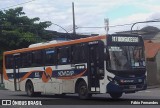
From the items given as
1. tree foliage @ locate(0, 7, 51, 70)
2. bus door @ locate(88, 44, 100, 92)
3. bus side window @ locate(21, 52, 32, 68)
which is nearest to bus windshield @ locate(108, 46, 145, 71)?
bus door @ locate(88, 44, 100, 92)

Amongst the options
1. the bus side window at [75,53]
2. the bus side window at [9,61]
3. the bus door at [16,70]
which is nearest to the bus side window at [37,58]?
the bus door at [16,70]

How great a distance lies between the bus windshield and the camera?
1869 centimetres

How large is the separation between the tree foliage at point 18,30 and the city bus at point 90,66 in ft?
71.8

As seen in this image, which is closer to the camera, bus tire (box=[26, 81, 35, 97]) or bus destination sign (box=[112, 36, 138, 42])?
bus destination sign (box=[112, 36, 138, 42])

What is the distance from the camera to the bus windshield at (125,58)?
18.7 metres

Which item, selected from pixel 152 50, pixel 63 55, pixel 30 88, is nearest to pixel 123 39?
pixel 63 55

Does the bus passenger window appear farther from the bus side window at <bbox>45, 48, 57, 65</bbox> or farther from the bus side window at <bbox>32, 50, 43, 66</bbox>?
the bus side window at <bbox>32, 50, 43, 66</bbox>

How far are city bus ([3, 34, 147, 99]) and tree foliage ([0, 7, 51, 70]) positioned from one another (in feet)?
71.8

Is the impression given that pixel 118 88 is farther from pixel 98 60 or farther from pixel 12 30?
pixel 12 30

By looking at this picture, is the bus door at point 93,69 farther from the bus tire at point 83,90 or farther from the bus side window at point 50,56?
the bus side window at point 50,56

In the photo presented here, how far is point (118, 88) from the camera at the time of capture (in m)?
18.6

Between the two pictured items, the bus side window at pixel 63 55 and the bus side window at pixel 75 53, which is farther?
the bus side window at pixel 63 55

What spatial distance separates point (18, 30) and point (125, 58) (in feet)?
100

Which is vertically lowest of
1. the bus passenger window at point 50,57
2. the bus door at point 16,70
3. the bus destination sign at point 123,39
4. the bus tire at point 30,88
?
the bus tire at point 30,88
